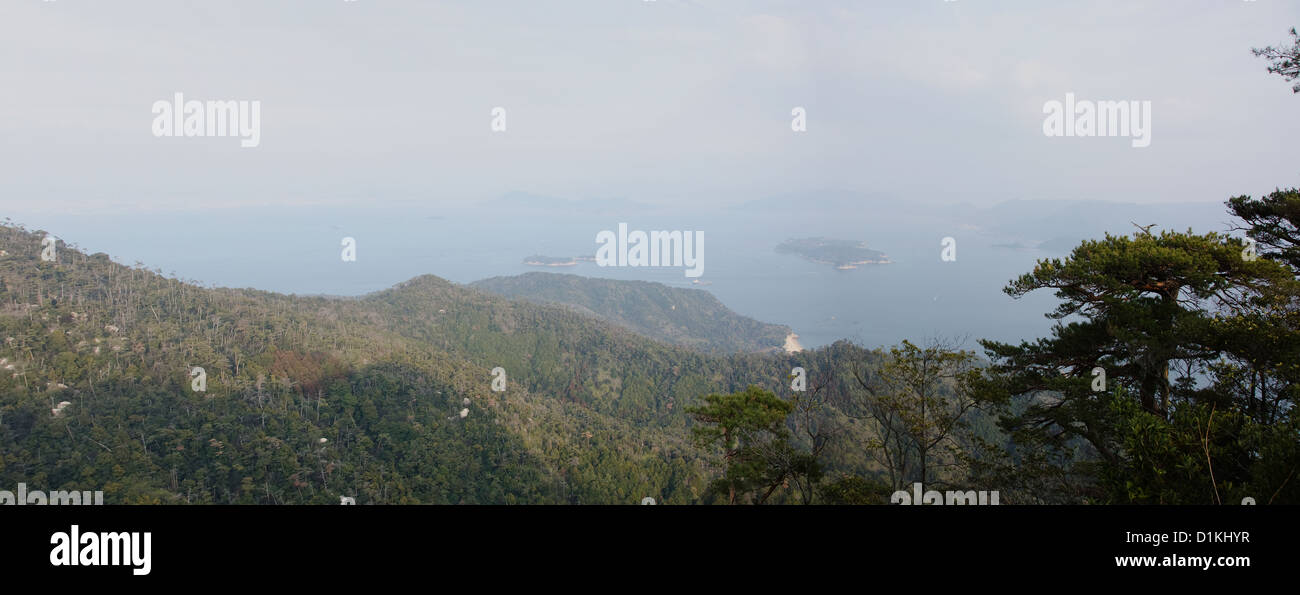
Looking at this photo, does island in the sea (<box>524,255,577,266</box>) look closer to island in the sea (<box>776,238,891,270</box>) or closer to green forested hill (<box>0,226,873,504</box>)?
island in the sea (<box>776,238,891,270</box>)

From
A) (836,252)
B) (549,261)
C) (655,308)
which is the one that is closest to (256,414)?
(655,308)

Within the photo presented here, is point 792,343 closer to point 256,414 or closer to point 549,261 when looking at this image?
point 256,414

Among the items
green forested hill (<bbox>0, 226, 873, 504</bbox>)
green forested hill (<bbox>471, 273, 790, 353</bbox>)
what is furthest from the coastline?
green forested hill (<bbox>0, 226, 873, 504</bbox>)

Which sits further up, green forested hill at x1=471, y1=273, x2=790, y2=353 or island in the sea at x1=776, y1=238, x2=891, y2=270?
island in the sea at x1=776, y1=238, x2=891, y2=270
